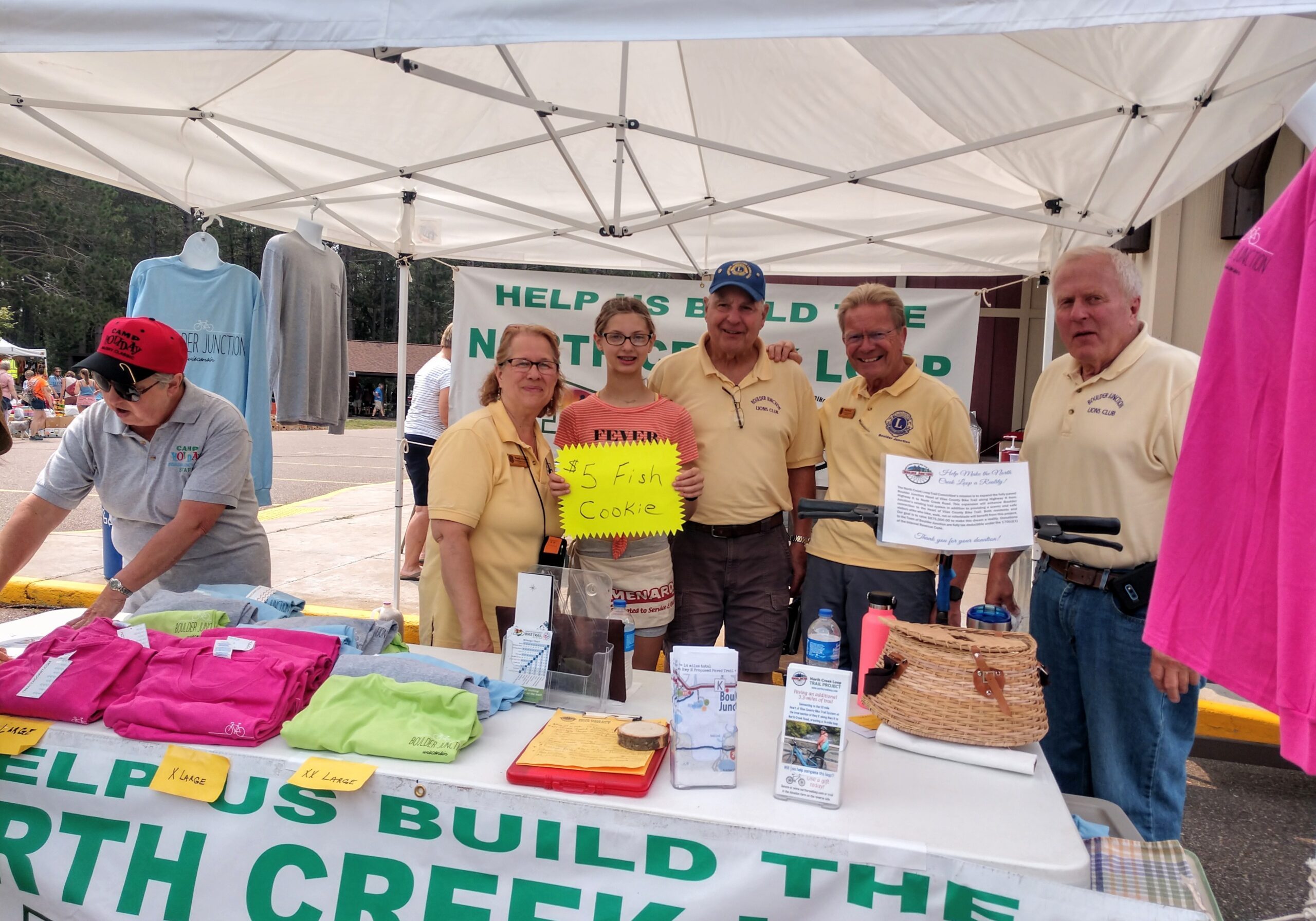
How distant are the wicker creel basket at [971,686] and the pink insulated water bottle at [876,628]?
15 centimetres

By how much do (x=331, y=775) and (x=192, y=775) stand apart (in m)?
0.35

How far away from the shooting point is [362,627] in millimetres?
2334

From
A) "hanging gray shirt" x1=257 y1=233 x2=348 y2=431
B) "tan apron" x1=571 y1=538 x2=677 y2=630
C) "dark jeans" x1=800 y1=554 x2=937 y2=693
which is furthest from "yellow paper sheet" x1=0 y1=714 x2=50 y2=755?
"hanging gray shirt" x1=257 y1=233 x2=348 y2=431

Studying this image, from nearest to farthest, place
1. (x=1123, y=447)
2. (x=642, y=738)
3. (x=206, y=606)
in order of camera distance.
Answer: (x=642, y=738) → (x=206, y=606) → (x=1123, y=447)

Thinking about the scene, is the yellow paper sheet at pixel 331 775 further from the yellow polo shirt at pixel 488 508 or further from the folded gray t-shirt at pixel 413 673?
the yellow polo shirt at pixel 488 508

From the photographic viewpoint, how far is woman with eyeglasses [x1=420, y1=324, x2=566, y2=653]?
2584 mm

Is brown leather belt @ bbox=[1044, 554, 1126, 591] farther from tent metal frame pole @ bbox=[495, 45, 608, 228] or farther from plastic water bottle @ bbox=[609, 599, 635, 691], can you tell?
tent metal frame pole @ bbox=[495, 45, 608, 228]

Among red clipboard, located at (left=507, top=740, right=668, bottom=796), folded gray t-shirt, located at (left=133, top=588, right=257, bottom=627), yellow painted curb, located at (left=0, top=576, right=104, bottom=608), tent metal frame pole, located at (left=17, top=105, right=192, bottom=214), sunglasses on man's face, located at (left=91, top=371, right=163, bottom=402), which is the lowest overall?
yellow painted curb, located at (left=0, top=576, right=104, bottom=608)

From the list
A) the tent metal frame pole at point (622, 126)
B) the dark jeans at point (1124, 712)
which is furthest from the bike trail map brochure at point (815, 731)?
the tent metal frame pole at point (622, 126)

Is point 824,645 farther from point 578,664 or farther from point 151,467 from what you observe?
point 151,467

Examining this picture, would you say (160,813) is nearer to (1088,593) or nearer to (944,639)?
(944,639)

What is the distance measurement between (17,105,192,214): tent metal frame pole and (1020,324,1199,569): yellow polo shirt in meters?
4.21

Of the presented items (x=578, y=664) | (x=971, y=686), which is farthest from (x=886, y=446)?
(x=578, y=664)

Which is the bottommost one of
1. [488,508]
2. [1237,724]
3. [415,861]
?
[1237,724]
